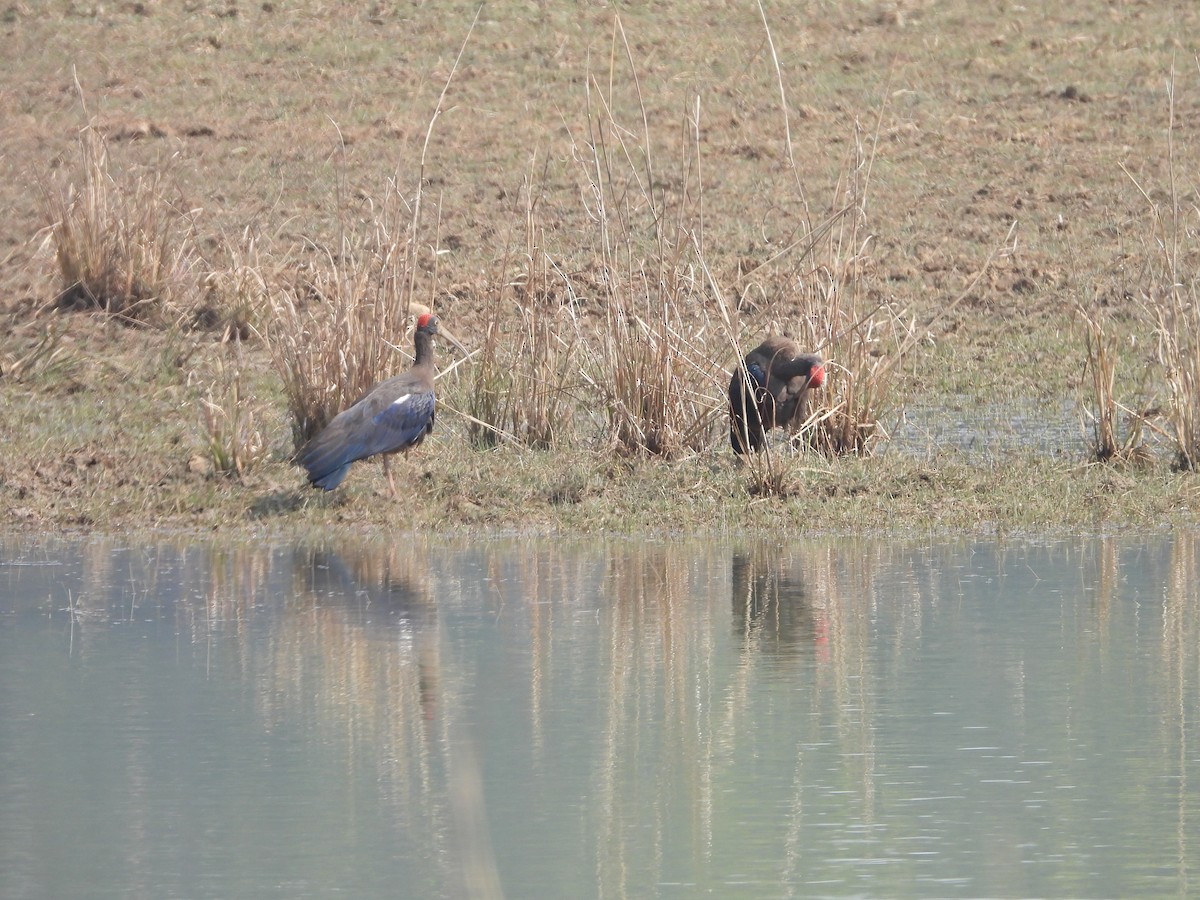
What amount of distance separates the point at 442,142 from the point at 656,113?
6.44 feet

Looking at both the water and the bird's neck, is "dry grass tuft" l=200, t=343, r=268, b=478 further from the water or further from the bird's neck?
the water

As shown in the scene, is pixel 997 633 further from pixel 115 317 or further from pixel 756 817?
pixel 115 317

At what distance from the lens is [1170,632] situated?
743 centimetres

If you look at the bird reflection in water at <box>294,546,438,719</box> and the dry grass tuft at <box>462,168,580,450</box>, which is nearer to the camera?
the bird reflection in water at <box>294,546,438,719</box>

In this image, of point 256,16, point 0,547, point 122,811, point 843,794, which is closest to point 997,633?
point 843,794

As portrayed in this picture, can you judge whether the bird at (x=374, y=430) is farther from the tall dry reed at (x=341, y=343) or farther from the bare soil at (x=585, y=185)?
the tall dry reed at (x=341, y=343)

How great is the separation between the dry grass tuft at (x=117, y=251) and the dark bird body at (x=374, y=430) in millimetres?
3494

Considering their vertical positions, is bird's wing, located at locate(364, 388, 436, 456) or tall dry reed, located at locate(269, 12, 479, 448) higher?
tall dry reed, located at locate(269, 12, 479, 448)

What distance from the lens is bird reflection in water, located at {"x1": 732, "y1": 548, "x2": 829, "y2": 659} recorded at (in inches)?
289

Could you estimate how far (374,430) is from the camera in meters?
9.88

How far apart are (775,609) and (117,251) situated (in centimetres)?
683

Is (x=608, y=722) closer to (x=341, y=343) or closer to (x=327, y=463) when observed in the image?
(x=327, y=463)

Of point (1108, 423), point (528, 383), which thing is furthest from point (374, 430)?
point (1108, 423)

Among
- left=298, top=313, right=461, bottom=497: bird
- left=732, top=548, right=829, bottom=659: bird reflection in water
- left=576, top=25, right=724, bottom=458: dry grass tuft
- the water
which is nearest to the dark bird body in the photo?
left=298, top=313, right=461, bottom=497: bird
